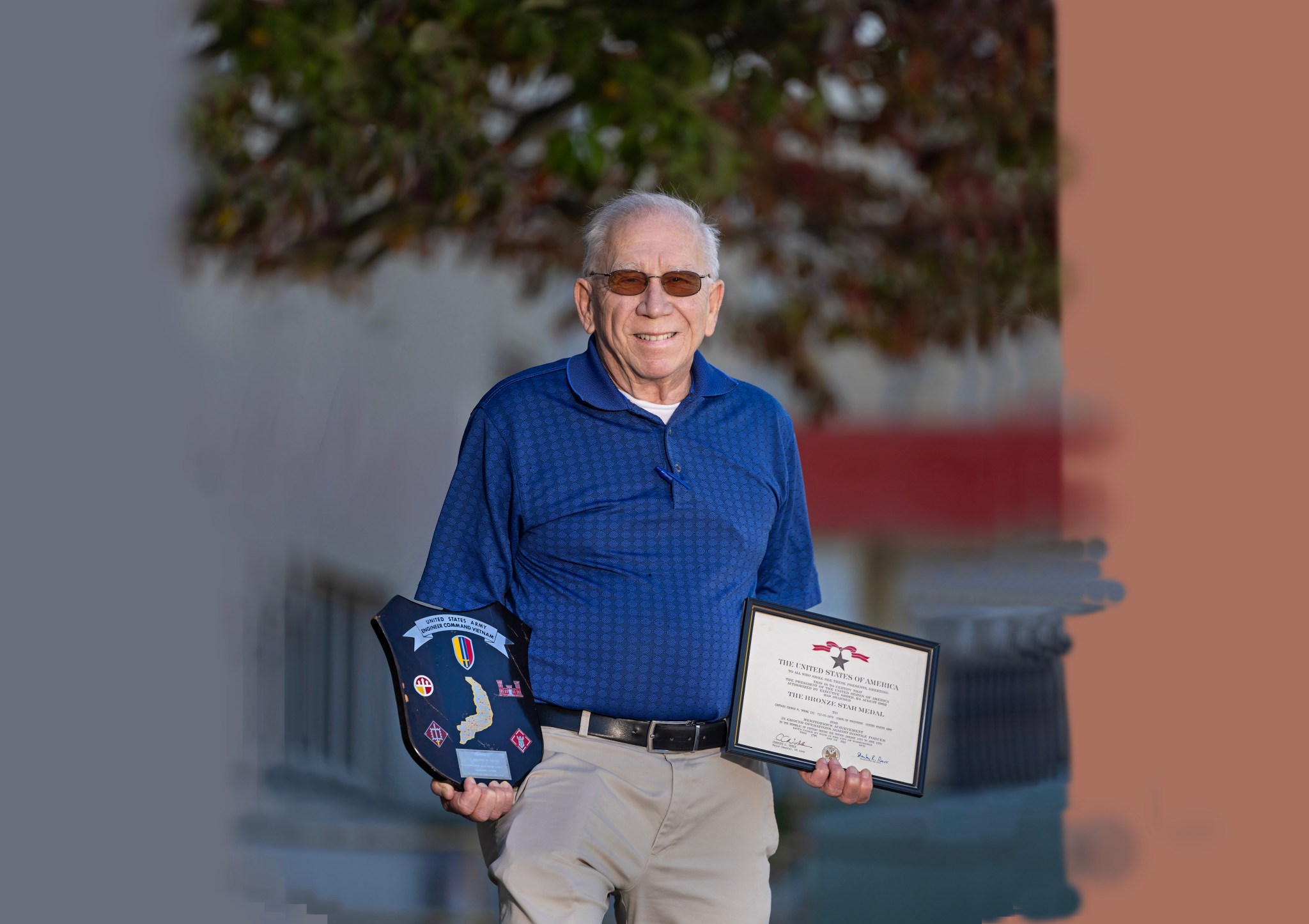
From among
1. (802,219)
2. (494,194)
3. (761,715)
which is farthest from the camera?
(802,219)

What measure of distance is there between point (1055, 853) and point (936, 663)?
2.98 metres

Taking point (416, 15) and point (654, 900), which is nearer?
point (654, 900)

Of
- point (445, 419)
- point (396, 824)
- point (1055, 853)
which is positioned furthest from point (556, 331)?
point (1055, 853)

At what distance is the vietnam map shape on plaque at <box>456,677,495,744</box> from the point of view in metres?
2.27

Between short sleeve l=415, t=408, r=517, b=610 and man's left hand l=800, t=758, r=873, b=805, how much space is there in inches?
23.7

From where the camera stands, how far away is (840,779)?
7.74 feet

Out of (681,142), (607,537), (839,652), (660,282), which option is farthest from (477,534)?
(681,142)

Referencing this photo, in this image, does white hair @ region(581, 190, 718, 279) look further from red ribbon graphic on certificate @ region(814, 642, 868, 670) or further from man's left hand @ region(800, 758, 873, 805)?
man's left hand @ region(800, 758, 873, 805)

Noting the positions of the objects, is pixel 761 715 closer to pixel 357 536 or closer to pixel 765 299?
pixel 765 299

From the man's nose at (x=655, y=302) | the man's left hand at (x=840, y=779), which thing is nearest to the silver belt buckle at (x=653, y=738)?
the man's left hand at (x=840, y=779)

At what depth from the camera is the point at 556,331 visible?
5.41 m

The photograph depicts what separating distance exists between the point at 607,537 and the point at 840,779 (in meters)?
0.57

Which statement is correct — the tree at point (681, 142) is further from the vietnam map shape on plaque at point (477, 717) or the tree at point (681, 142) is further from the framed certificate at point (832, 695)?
the vietnam map shape on plaque at point (477, 717)

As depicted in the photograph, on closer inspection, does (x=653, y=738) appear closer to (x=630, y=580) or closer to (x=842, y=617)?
(x=630, y=580)
